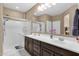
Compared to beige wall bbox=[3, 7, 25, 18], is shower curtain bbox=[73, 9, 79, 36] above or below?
below

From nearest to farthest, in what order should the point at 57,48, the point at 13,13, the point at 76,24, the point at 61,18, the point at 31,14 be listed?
the point at 57,48 < the point at 76,24 < the point at 61,18 < the point at 13,13 < the point at 31,14

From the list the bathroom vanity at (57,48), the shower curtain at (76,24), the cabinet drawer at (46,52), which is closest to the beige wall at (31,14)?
the bathroom vanity at (57,48)

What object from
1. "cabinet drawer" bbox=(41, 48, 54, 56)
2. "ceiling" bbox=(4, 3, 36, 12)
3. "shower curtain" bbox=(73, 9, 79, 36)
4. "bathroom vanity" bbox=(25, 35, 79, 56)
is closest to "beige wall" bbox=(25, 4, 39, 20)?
"ceiling" bbox=(4, 3, 36, 12)

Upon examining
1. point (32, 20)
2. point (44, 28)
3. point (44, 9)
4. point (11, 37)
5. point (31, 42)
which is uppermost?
point (44, 9)

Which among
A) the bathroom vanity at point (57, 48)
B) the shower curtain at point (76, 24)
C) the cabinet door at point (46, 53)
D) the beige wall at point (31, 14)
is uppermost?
the beige wall at point (31, 14)

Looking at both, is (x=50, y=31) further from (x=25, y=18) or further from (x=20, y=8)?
(x=20, y=8)

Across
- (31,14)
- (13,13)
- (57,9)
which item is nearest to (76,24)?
(57,9)

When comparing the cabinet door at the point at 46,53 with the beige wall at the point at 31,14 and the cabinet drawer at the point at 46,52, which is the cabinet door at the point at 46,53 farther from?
the beige wall at the point at 31,14

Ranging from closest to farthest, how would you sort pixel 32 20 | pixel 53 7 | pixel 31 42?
pixel 53 7 < pixel 32 20 < pixel 31 42

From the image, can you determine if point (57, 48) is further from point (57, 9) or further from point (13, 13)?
point (13, 13)

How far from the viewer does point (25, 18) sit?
2.39 meters

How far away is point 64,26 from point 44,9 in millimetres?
645

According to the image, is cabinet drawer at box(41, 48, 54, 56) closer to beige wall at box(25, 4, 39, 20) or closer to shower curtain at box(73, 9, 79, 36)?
shower curtain at box(73, 9, 79, 36)

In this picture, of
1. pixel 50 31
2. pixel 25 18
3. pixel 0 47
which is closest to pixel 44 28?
pixel 50 31
